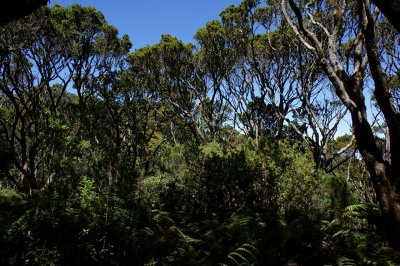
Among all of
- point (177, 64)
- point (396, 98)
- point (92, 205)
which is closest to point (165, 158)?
point (177, 64)

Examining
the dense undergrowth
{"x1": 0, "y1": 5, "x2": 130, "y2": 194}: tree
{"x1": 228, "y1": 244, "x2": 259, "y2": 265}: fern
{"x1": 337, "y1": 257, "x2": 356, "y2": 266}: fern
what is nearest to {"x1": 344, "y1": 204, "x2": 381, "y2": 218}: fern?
the dense undergrowth

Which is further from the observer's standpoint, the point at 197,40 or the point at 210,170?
the point at 197,40

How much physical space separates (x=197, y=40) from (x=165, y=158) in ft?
30.6

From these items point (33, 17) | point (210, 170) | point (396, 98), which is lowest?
point (210, 170)

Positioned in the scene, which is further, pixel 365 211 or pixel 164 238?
pixel 365 211

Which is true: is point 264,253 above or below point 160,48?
below

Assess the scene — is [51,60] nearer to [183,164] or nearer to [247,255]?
[183,164]

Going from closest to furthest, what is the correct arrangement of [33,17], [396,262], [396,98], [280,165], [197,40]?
1. [396,262]
2. [280,165]
3. [33,17]
4. [396,98]
5. [197,40]

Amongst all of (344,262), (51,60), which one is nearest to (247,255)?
(344,262)

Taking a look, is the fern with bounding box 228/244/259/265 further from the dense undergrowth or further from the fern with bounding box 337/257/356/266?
the fern with bounding box 337/257/356/266

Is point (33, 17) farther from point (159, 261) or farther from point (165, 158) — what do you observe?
point (159, 261)

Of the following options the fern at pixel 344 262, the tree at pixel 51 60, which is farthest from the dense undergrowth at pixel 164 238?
the tree at pixel 51 60

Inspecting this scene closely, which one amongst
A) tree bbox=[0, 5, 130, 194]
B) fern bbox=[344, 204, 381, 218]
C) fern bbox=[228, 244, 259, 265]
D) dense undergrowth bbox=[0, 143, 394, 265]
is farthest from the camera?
tree bbox=[0, 5, 130, 194]

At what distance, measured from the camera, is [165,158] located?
1620cm
